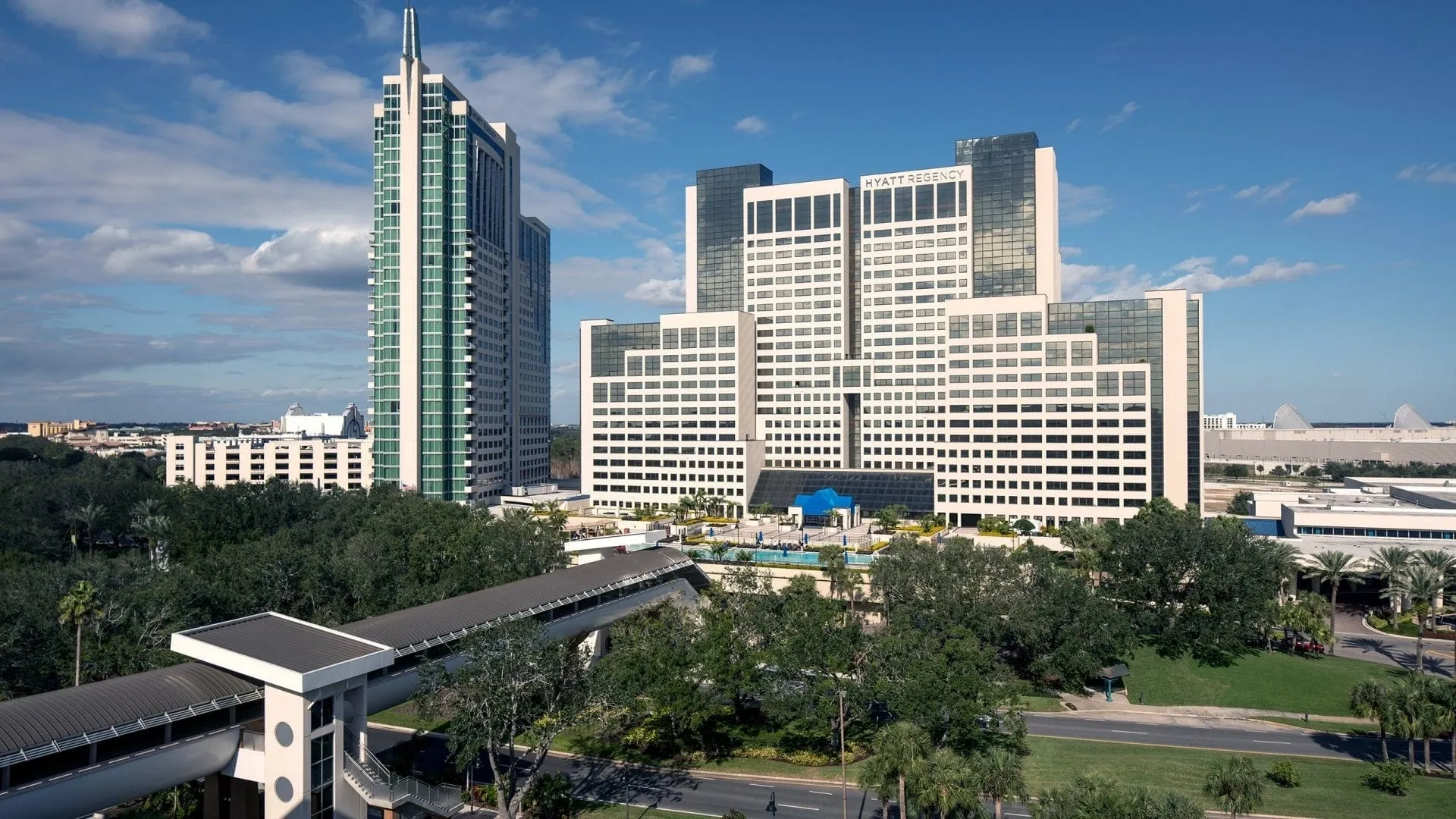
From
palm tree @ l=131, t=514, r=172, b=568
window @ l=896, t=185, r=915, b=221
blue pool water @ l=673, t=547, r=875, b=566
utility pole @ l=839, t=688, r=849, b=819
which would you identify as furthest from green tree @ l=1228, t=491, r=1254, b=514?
palm tree @ l=131, t=514, r=172, b=568

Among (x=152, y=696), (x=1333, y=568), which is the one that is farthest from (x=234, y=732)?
(x=1333, y=568)

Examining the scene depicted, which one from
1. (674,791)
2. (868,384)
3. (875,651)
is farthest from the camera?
(868,384)

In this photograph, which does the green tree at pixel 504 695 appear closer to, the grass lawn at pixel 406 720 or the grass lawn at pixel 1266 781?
the grass lawn at pixel 406 720

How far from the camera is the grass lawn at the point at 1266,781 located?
138 feet

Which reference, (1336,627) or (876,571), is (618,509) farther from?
(1336,627)

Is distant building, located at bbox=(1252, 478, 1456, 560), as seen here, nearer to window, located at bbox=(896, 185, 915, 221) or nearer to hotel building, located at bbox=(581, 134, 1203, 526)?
hotel building, located at bbox=(581, 134, 1203, 526)

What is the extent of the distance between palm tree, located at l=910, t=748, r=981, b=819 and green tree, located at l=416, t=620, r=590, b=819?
15.8 meters

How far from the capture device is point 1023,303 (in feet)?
390

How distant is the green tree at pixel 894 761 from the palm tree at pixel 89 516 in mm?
108339

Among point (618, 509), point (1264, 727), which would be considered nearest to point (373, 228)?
point (618, 509)

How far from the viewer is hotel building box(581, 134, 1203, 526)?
114312mm

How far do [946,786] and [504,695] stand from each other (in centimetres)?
1912

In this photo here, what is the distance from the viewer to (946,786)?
34000 millimetres

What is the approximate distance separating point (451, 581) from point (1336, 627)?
79949 millimetres
